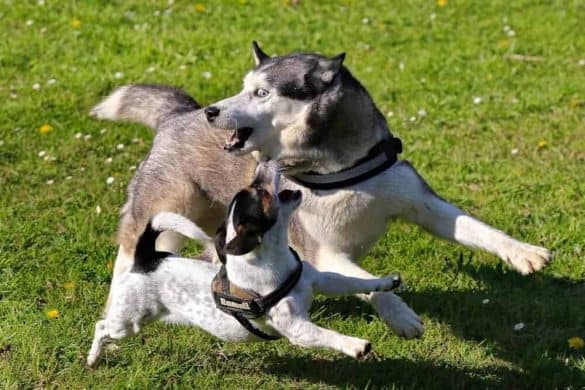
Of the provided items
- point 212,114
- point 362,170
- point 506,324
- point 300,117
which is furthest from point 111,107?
point 506,324

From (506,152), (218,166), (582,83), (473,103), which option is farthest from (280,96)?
(582,83)

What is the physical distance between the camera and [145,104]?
6051 mm

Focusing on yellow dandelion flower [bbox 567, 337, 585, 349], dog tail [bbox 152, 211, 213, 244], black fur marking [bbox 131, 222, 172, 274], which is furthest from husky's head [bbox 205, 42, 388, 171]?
yellow dandelion flower [bbox 567, 337, 585, 349]

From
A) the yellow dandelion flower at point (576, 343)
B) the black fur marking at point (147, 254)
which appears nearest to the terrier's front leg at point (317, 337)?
the black fur marking at point (147, 254)

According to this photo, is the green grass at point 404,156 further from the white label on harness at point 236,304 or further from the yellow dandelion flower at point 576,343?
the white label on harness at point 236,304

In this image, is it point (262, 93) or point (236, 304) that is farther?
point (262, 93)

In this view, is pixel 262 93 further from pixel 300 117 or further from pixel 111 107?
pixel 111 107

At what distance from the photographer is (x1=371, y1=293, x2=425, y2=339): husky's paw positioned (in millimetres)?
4652

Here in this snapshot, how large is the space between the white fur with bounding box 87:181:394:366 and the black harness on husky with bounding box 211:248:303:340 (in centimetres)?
2

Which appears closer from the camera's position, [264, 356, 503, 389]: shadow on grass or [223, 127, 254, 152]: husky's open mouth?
[264, 356, 503, 389]: shadow on grass

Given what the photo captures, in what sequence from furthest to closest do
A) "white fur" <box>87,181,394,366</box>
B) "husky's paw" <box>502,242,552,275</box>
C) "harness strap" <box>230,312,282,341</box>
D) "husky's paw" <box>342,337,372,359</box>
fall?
"husky's paw" <box>502,242,552,275</box>
"harness strap" <box>230,312,282,341</box>
"white fur" <box>87,181,394,366</box>
"husky's paw" <box>342,337,372,359</box>

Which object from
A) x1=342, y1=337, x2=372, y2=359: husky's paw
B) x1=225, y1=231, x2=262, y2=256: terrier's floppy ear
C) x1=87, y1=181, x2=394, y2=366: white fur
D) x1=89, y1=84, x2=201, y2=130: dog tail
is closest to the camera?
x1=342, y1=337, x2=372, y2=359: husky's paw

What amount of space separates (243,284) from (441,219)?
1225mm

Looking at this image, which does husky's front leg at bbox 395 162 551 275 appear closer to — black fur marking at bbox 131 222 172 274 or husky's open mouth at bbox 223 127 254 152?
husky's open mouth at bbox 223 127 254 152
